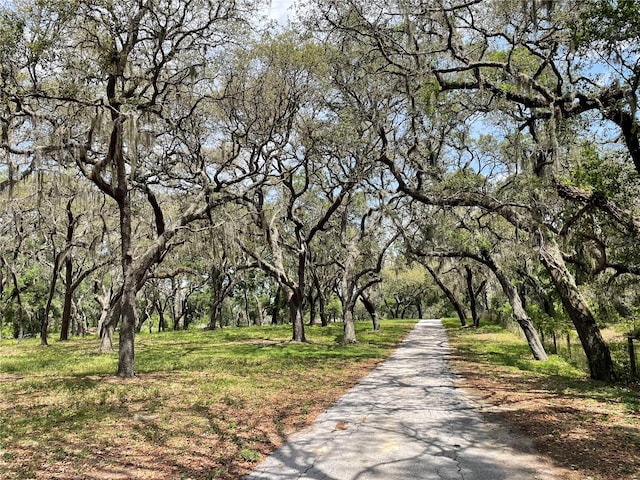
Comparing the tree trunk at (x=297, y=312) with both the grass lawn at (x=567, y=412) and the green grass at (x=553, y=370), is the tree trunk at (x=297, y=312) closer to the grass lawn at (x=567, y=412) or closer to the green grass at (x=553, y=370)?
the green grass at (x=553, y=370)

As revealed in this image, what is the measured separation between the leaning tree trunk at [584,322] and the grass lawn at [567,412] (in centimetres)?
44

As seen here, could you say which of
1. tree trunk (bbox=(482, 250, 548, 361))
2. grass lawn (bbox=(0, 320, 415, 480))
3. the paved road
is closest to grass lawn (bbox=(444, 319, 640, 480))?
the paved road

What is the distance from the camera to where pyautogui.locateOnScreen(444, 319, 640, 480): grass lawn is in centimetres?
459

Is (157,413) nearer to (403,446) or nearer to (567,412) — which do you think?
(403,446)

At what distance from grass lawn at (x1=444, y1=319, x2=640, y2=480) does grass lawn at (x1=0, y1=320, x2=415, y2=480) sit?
9.61 feet

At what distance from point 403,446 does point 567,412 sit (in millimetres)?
3066

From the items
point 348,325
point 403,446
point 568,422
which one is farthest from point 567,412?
point 348,325

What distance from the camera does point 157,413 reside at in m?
6.99

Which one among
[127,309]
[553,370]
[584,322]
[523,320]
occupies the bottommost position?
[553,370]

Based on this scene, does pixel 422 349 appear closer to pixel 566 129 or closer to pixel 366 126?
pixel 366 126

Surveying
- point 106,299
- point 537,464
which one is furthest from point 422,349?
point 106,299

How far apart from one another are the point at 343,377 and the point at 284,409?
357cm

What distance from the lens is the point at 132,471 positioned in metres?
4.63

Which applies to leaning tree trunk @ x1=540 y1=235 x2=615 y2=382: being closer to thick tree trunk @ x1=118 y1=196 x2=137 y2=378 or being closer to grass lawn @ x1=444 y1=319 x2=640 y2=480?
grass lawn @ x1=444 y1=319 x2=640 y2=480
